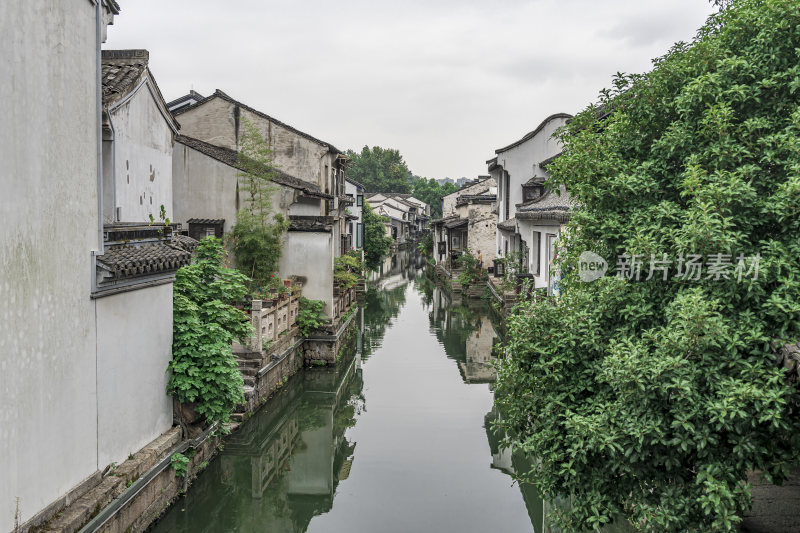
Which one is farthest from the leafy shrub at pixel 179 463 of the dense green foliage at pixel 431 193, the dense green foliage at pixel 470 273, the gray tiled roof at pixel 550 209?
the dense green foliage at pixel 431 193

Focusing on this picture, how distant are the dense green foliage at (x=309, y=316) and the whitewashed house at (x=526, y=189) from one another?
19.9ft

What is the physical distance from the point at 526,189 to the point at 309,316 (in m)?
11.9

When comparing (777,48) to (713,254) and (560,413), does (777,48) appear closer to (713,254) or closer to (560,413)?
(713,254)

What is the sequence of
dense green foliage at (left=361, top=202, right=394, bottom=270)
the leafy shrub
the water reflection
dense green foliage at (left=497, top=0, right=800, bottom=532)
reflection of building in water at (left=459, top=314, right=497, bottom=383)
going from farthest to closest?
dense green foliage at (left=361, top=202, right=394, bottom=270) < reflection of building in water at (left=459, top=314, right=497, bottom=383) < the water reflection < the leafy shrub < dense green foliage at (left=497, top=0, right=800, bottom=532)

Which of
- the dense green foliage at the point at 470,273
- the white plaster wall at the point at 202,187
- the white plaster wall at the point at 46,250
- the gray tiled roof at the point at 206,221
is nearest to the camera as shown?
the white plaster wall at the point at 46,250

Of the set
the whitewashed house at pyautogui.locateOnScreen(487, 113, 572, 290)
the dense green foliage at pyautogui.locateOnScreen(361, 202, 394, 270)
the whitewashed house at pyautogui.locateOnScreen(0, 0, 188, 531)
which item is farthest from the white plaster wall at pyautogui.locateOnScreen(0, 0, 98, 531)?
the dense green foliage at pyautogui.locateOnScreen(361, 202, 394, 270)

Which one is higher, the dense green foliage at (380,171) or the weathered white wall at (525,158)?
the dense green foliage at (380,171)

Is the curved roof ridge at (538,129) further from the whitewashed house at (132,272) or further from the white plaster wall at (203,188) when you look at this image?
the whitewashed house at (132,272)

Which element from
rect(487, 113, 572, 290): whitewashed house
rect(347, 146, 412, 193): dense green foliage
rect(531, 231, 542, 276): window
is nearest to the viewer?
rect(531, 231, 542, 276): window

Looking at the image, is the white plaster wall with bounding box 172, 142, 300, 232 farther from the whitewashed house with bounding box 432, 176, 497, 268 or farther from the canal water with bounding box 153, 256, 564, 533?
the whitewashed house with bounding box 432, 176, 497, 268

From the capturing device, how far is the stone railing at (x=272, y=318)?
1233 centimetres

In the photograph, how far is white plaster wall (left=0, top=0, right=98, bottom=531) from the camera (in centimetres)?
512

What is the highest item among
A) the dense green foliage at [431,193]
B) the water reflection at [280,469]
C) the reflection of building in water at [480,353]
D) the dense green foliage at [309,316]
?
the dense green foliage at [431,193]

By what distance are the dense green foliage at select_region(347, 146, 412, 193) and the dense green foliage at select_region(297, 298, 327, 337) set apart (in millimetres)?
74045
